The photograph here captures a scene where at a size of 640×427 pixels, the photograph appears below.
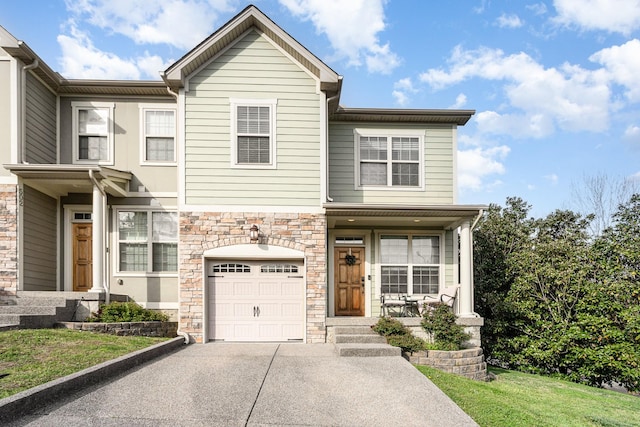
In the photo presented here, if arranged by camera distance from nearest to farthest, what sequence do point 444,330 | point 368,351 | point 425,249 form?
point 368,351 → point 444,330 → point 425,249

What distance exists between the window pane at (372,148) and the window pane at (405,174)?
479 millimetres

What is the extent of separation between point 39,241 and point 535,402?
38.2 ft

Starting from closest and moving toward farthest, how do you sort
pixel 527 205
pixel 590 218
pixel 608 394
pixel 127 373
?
pixel 127 373 < pixel 608 394 < pixel 590 218 < pixel 527 205

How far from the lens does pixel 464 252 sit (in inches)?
431

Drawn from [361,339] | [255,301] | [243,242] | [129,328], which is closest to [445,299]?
[361,339]

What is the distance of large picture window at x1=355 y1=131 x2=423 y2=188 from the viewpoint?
12523 mm

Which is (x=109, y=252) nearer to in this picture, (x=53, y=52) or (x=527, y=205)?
(x=53, y=52)

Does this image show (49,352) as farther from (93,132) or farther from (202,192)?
(93,132)

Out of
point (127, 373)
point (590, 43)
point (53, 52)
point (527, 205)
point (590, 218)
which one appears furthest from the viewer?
point (590, 43)

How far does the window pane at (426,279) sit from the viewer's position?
488 inches

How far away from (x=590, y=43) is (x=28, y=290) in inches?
795

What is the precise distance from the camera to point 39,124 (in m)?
11.2

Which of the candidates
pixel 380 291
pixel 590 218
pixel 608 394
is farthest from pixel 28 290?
pixel 590 218

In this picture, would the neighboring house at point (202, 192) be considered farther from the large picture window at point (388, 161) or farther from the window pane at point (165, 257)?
the large picture window at point (388, 161)
